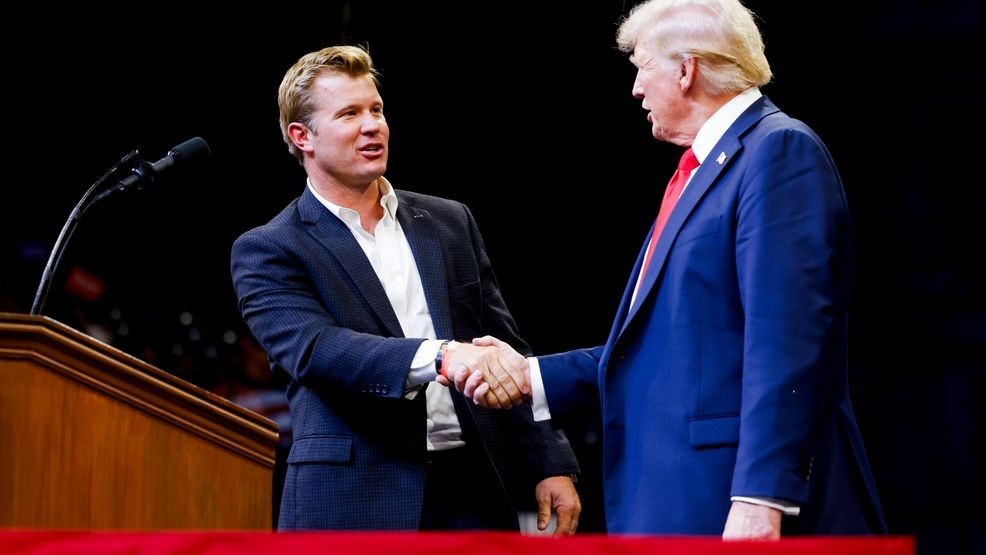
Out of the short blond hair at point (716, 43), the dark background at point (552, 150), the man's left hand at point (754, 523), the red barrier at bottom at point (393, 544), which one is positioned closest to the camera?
the red barrier at bottom at point (393, 544)

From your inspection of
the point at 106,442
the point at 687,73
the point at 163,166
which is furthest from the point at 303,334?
the point at 687,73

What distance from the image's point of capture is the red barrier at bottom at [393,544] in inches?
46.4

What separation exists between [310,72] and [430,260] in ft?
1.71

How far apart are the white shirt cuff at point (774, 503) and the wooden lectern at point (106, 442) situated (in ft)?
3.73

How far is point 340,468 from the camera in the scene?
7.84 ft

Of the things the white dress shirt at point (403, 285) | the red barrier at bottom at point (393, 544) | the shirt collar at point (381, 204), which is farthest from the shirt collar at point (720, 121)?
the red barrier at bottom at point (393, 544)

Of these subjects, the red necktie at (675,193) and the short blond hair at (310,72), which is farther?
the short blond hair at (310,72)

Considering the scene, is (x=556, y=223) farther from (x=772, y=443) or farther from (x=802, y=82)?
(x=772, y=443)

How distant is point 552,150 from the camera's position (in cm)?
576

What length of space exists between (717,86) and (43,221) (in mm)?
4525

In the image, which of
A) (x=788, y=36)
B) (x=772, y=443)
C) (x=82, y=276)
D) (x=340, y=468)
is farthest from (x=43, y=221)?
(x=772, y=443)

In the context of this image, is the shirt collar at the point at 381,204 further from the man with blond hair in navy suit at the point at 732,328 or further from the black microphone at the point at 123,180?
the man with blond hair in navy suit at the point at 732,328

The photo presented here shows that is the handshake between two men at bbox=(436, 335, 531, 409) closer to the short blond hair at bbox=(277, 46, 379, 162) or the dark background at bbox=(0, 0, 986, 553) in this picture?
the short blond hair at bbox=(277, 46, 379, 162)

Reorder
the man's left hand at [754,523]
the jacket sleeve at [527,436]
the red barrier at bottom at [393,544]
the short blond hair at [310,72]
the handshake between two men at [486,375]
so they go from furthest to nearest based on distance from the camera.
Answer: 1. the short blond hair at [310,72]
2. the jacket sleeve at [527,436]
3. the handshake between two men at [486,375]
4. the man's left hand at [754,523]
5. the red barrier at bottom at [393,544]
